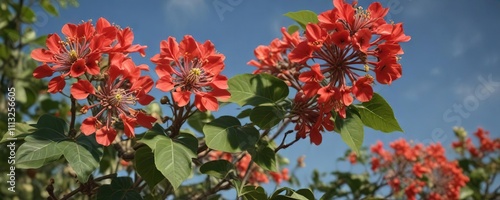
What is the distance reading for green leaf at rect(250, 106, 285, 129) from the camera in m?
1.51

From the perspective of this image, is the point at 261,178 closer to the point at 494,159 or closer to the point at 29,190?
the point at 29,190

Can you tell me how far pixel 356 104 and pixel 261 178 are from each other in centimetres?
250

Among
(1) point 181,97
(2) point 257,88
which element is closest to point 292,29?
(2) point 257,88

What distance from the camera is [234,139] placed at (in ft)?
4.77

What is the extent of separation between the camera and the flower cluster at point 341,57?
1447 mm

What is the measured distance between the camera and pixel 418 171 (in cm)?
418

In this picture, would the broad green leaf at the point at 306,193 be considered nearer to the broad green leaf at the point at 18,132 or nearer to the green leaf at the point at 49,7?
the broad green leaf at the point at 18,132

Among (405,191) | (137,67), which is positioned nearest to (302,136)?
(137,67)

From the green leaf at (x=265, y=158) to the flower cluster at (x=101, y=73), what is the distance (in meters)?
0.38

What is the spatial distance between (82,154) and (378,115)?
1.01 m

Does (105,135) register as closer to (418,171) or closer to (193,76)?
(193,76)

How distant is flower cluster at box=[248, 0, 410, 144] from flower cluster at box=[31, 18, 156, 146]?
529 mm

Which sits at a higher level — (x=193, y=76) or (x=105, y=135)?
(x=193, y=76)

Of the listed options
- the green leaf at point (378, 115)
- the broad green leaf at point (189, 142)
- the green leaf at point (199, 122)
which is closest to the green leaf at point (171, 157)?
the broad green leaf at point (189, 142)
